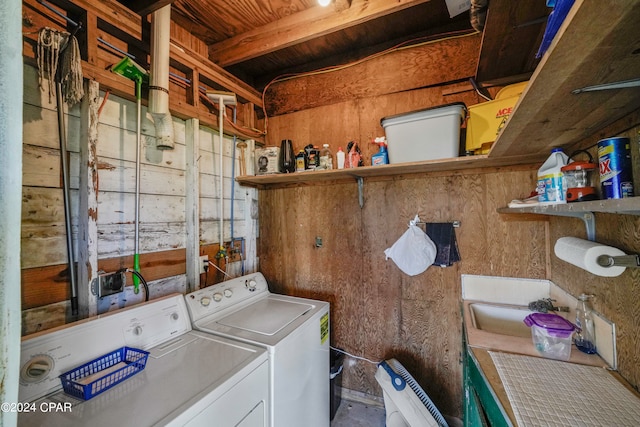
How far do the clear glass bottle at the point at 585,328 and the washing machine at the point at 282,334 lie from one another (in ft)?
4.06

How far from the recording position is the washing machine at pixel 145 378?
812 mm

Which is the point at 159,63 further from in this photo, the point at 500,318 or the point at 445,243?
the point at 500,318

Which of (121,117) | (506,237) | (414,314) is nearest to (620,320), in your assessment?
(506,237)

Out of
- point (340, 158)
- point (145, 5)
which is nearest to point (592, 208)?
point (340, 158)

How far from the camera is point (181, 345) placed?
1.23 m

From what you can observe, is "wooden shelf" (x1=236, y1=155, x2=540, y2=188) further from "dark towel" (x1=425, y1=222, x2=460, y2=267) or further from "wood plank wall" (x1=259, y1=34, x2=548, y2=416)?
"dark towel" (x1=425, y1=222, x2=460, y2=267)

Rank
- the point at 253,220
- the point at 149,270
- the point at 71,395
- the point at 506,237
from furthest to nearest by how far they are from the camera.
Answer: the point at 253,220 → the point at 506,237 → the point at 149,270 → the point at 71,395

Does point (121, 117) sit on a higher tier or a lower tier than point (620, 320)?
higher

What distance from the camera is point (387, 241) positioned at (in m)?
1.94

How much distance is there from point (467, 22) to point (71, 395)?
2792 millimetres

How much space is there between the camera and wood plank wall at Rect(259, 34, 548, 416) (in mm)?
1690

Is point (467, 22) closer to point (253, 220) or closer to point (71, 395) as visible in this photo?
point (253, 220)

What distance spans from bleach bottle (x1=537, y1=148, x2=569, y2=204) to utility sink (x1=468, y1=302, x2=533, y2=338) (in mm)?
798

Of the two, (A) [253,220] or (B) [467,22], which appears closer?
(B) [467,22]
